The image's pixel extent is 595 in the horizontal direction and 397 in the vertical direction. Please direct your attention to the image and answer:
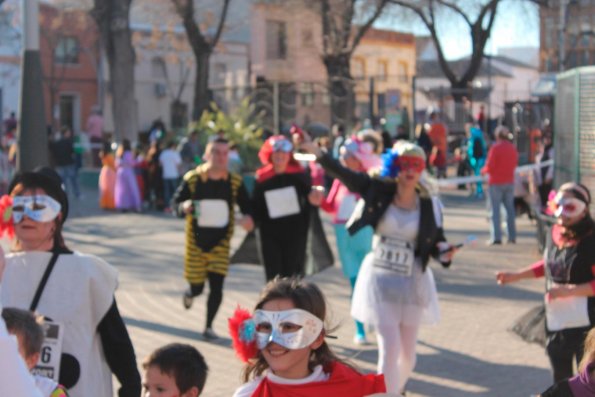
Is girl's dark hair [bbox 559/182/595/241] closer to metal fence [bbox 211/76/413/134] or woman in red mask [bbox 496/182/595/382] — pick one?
woman in red mask [bbox 496/182/595/382]

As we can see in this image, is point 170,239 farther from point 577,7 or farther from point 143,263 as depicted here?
point 577,7

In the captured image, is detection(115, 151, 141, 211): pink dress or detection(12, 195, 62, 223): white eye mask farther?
detection(115, 151, 141, 211): pink dress

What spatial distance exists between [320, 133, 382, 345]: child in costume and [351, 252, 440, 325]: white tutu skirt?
200 cm

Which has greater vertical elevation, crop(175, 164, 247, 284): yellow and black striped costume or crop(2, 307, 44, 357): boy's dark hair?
crop(2, 307, 44, 357): boy's dark hair

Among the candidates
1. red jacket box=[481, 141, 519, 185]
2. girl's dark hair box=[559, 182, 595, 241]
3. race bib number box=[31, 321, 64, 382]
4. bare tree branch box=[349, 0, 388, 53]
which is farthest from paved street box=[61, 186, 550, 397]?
bare tree branch box=[349, 0, 388, 53]

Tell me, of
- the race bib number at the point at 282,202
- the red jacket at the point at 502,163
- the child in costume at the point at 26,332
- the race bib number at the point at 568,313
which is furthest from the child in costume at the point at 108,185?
the child in costume at the point at 26,332

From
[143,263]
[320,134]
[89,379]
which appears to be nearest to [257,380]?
[89,379]

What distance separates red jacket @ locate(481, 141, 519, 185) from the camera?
16.1m

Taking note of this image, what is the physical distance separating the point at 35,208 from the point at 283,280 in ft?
3.54

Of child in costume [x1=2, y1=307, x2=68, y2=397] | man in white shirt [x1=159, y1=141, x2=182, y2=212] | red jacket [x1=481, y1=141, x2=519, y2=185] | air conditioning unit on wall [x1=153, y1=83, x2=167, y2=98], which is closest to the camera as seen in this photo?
child in costume [x1=2, y1=307, x2=68, y2=397]

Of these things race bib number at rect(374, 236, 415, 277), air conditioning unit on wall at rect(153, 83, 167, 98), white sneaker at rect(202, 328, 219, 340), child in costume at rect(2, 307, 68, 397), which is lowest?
white sneaker at rect(202, 328, 219, 340)

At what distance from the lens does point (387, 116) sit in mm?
29859

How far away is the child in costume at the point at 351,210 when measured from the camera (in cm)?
960

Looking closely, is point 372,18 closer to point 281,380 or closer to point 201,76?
point 201,76
